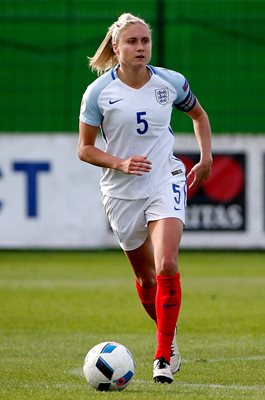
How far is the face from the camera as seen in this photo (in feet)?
25.6

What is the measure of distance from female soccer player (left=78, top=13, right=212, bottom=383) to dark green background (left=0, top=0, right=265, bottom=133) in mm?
12386

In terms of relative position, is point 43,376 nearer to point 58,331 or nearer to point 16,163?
point 58,331

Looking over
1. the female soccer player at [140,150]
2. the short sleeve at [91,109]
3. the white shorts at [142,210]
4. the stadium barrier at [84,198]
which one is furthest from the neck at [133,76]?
the stadium barrier at [84,198]

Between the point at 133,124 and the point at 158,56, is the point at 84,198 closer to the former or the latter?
the point at 158,56

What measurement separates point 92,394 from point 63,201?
12391 millimetres

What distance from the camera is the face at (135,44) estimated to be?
781 cm

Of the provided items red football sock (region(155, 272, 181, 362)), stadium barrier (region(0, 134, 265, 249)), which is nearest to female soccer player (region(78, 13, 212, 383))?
red football sock (region(155, 272, 181, 362))

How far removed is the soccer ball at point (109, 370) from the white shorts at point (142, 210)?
1023mm

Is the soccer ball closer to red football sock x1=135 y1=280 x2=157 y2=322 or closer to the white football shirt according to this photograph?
the white football shirt

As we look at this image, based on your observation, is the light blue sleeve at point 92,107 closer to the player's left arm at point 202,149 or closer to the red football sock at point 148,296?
the player's left arm at point 202,149

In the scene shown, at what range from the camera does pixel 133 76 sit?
26.2ft

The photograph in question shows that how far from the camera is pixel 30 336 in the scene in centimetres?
1053

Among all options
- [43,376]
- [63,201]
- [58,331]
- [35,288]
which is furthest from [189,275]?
[43,376]

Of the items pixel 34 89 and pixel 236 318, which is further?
pixel 34 89
